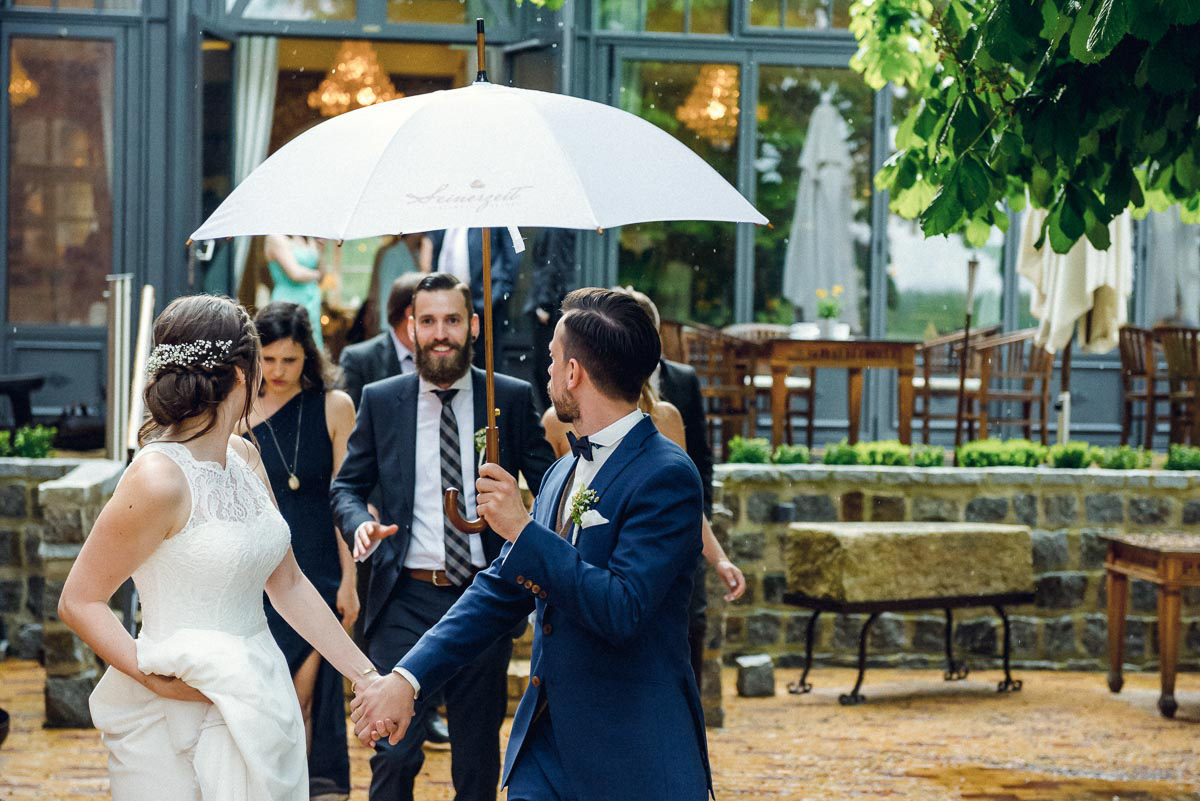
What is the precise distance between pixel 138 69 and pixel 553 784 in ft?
33.4

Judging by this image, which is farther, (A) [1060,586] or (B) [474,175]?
(A) [1060,586]

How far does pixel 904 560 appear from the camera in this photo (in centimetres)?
853

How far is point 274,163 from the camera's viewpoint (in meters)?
3.67

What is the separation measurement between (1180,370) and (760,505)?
14.1 feet

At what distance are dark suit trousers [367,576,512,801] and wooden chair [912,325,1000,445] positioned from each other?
7503 mm

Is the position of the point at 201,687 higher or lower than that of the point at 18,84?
lower

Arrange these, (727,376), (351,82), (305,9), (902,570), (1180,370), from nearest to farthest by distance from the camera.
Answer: (902,570)
(727,376)
(1180,370)
(305,9)
(351,82)

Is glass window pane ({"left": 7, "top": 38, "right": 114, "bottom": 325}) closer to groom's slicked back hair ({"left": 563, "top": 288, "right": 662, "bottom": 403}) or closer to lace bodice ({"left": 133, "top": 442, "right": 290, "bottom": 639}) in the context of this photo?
lace bodice ({"left": 133, "top": 442, "right": 290, "bottom": 639})

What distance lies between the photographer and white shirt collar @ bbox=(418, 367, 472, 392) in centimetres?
500

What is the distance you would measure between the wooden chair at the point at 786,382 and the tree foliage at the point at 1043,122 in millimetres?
5693

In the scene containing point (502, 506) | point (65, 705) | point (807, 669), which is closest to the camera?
point (502, 506)

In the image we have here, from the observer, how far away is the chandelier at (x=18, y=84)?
12.0 meters

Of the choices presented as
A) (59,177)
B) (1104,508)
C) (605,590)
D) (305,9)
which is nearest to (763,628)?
(1104,508)

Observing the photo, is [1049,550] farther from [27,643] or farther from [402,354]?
[27,643]
